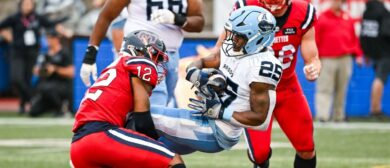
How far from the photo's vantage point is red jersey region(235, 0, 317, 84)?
7.71 metres

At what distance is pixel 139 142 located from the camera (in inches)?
251

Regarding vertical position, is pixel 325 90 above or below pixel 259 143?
below

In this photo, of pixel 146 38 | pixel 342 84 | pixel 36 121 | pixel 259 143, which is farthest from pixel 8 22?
pixel 146 38

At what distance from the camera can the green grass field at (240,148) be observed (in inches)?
379

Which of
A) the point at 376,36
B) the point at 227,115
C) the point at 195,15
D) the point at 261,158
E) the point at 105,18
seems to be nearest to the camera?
the point at 227,115

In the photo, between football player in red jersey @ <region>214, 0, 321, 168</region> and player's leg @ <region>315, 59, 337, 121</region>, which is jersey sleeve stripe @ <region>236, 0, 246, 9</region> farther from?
player's leg @ <region>315, 59, 337, 121</region>

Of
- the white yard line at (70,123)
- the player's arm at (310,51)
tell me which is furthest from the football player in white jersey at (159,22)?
the white yard line at (70,123)

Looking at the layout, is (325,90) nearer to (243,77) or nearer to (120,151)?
(243,77)

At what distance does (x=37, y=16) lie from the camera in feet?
55.1

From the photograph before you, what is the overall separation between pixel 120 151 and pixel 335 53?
832 centimetres

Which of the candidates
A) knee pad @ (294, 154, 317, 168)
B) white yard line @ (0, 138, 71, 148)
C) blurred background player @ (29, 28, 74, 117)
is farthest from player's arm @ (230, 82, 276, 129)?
blurred background player @ (29, 28, 74, 117)

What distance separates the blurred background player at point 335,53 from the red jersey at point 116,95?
788cm

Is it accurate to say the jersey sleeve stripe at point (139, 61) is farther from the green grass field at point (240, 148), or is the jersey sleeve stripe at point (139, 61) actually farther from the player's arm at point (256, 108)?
the green grass field at point (240, 148)

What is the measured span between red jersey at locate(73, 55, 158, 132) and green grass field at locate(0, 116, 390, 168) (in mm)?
2910
